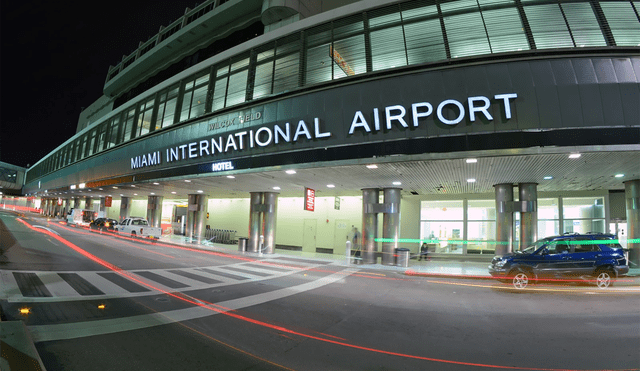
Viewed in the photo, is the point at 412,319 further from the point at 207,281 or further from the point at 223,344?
the point at 207,281

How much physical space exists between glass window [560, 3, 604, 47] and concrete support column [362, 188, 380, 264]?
11215mm

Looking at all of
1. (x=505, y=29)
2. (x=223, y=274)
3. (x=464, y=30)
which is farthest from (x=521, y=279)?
(x=223, y=274)

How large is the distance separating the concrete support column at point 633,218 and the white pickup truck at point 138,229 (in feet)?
99.3

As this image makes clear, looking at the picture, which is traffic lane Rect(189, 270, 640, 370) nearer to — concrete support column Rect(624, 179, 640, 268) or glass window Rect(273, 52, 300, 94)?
concrete support column Rect(624, 179, 640, 268)

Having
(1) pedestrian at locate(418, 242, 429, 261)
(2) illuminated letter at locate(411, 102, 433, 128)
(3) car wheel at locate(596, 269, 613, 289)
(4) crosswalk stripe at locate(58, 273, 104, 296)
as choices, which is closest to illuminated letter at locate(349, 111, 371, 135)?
(2) illuminated letter at locate(411, 102, 433, 128)

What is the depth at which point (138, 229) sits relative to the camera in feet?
85.4

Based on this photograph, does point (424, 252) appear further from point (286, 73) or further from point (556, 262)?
point (286, 73)

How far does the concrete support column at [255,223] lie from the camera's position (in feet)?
72.1

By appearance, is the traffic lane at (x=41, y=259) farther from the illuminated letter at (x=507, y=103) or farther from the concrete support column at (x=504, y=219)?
the concrete support column at (x=504, y=219)

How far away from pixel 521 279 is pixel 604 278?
2.75m

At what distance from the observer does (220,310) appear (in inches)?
288

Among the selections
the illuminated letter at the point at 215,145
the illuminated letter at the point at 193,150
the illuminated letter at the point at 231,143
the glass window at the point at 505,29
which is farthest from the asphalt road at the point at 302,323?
the glass window at the point at 505,29

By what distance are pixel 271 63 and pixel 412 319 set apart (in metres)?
15.3

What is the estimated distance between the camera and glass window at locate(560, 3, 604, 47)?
1188cm
